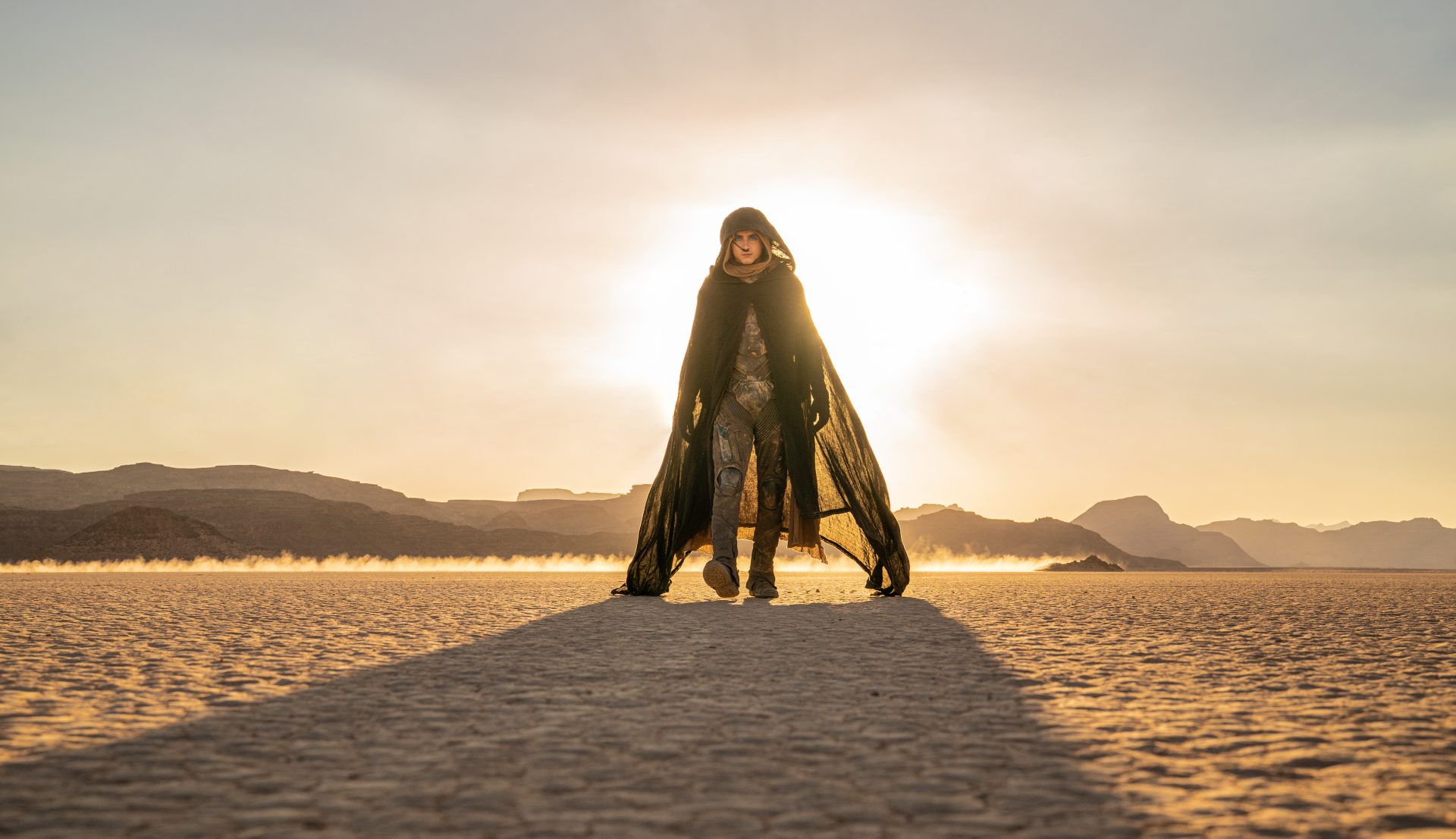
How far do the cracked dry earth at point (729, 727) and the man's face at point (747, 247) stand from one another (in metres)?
3.26

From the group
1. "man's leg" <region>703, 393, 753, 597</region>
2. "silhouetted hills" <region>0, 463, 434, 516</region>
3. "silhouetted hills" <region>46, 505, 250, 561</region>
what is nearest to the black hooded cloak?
"man's leg" <region>703, 393, 753, 597</region>

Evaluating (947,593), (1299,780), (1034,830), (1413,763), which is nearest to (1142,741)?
(1299,780)

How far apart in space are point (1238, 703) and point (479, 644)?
10.3 feet

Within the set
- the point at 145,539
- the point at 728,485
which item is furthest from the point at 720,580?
the point at 145,539

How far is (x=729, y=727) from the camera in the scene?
3.04 metres

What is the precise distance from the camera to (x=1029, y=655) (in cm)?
456

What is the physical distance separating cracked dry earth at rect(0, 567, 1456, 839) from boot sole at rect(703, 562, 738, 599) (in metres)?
1.23

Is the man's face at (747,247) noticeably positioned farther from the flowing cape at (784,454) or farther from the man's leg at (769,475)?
the man's leg at (769,475)

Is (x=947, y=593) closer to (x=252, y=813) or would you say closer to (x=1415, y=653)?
(x=1415, y=653)

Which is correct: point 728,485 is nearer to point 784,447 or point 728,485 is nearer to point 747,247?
point 784,447

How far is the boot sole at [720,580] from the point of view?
7.48 m

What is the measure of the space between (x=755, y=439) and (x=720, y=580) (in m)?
1.34

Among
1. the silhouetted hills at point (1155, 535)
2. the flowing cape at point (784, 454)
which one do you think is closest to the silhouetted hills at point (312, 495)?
the flowing cape at point (784, 454)

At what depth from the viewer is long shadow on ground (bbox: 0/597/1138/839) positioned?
215cm
